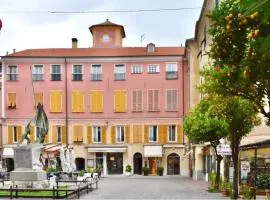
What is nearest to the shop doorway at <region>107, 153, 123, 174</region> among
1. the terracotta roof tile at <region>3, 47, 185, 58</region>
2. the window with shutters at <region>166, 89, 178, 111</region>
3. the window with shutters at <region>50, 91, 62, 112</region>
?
the window with shutters at <region>166, 89, 178, 111</region>

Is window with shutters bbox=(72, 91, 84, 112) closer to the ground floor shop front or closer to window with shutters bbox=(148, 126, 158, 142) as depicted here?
the ground floor shop front

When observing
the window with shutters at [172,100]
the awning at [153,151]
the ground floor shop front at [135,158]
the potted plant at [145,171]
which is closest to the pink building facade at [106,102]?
the window with shutters at [172,100]

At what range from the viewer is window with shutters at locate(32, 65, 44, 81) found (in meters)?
71.6

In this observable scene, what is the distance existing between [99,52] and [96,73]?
2555 mm

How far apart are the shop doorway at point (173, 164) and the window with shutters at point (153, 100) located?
5112 mm

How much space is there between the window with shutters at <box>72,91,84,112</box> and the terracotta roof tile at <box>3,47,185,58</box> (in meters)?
3.96

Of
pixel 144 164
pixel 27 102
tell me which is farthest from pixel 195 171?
pixel 27 102

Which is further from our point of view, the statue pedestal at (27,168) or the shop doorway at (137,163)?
the shop doorway at (137,163)

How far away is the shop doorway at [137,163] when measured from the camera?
70250 millimetres

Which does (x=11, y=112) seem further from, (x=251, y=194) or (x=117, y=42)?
(x=251, y=194)

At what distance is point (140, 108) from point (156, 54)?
5771 mm

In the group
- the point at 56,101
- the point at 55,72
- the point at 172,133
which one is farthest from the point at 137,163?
the point at 55,72

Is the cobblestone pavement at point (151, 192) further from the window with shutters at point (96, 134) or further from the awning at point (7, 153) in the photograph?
the awning at point (7, 153)

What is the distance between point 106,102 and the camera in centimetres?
7106
